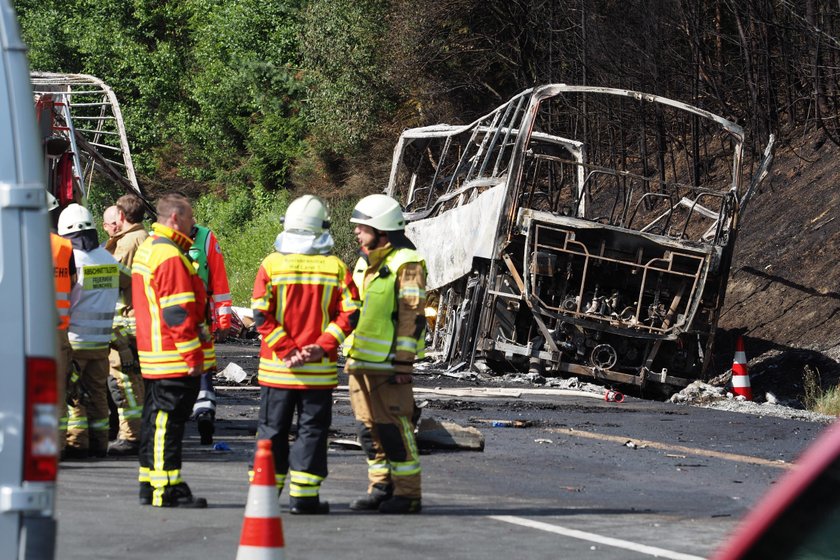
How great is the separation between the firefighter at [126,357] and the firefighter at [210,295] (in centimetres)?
46

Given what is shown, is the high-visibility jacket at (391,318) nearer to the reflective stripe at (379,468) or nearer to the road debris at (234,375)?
the reflective stripe at (379,468)

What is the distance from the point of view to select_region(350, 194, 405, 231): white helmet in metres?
7.89

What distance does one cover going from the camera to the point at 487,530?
7.25 m

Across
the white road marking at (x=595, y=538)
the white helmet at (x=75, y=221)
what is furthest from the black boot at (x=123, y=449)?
the white road marking at (x=595, y=538)

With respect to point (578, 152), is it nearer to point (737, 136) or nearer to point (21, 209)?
point (737, 136)

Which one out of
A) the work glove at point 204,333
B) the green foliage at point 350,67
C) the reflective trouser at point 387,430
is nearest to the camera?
the reflective trouser at point 387,430

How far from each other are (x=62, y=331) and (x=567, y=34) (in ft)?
89.9

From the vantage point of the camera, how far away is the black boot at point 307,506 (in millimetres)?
7574

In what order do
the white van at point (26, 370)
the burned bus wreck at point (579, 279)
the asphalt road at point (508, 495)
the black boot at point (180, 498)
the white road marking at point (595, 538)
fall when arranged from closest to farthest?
the white van at point (26, 370) < the white road marking at point (595, 538) < the asphalt road at point (508, 495) < the black boot at point (180, 498) < the burned bus wreck at point (579, 279)

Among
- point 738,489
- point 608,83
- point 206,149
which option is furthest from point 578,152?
point 206,149

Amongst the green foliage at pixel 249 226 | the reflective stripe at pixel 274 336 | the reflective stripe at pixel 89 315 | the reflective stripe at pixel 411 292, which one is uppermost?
the reflective stripe at pixel 411 292

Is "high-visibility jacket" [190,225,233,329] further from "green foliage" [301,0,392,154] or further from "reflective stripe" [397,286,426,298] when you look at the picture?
"green foliage" [301,0,392,154]

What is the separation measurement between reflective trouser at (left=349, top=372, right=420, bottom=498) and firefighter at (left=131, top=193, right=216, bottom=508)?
3.00 ft

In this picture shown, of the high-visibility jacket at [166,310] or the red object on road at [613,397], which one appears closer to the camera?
the high-visibility jacket at [166,310]
